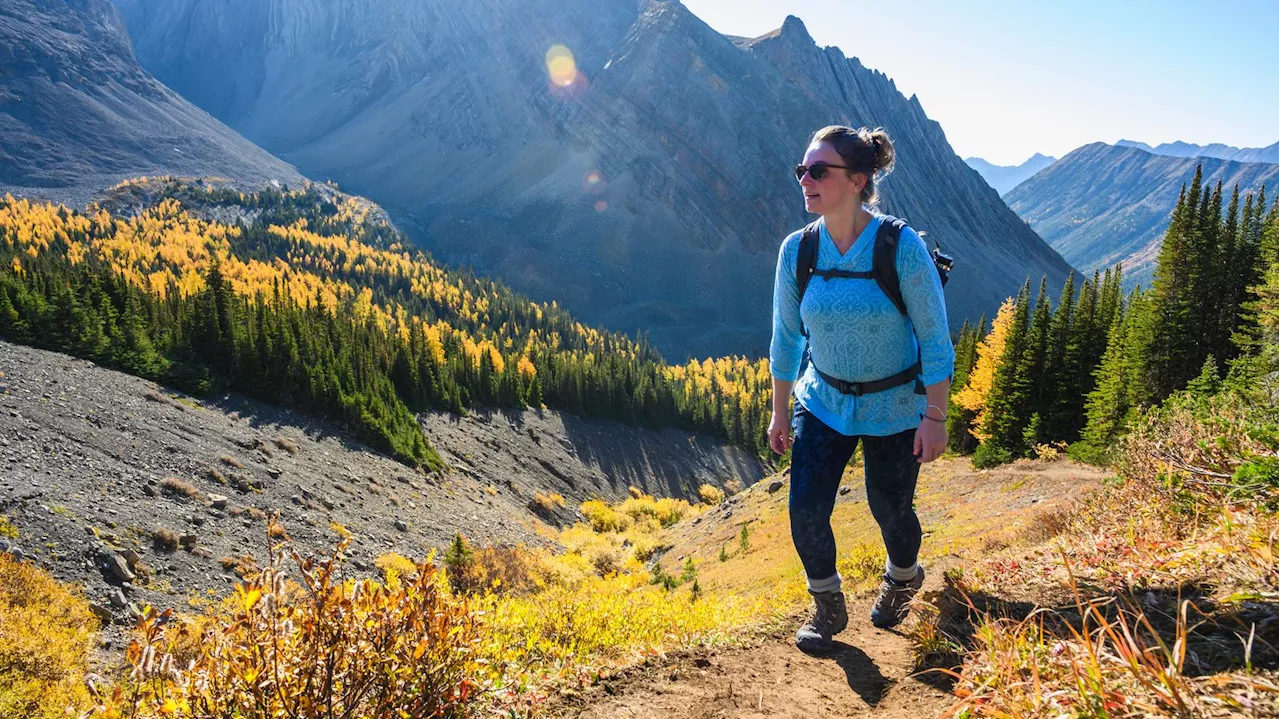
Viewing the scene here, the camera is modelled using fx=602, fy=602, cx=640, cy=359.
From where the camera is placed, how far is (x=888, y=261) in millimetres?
3938

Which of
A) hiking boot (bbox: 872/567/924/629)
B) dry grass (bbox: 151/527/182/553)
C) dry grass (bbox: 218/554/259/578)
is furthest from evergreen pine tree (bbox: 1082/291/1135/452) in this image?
dry grass (bbox: 151/527/182/553)

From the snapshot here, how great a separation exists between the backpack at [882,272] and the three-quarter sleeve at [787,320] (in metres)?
0.09

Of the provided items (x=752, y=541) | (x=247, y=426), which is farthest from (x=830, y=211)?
(x=247, y=426)

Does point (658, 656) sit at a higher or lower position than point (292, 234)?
lower

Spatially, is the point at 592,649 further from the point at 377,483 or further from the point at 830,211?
the point at 377,483

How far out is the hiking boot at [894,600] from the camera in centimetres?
476

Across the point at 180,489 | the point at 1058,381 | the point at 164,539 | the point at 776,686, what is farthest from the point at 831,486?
the point at 1058,381

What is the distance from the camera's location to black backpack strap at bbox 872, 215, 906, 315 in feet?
12.9

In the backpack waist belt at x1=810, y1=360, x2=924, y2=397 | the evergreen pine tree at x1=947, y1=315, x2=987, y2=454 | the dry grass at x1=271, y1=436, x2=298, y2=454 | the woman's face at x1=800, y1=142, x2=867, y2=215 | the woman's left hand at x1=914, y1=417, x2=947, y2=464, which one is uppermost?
the woman's face at x1=800, y1=142, x2=867, y2=215

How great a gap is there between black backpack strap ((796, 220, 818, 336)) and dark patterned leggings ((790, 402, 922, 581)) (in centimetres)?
101

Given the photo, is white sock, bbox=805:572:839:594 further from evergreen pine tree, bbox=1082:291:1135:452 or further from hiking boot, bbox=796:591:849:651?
evergreen pine tree, bbox=1082:291:1135:452

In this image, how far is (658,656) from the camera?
4527 millimetres

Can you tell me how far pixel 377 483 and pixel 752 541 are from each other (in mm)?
24079

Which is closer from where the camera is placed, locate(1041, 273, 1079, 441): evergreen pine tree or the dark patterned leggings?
the dark patterned leggings
